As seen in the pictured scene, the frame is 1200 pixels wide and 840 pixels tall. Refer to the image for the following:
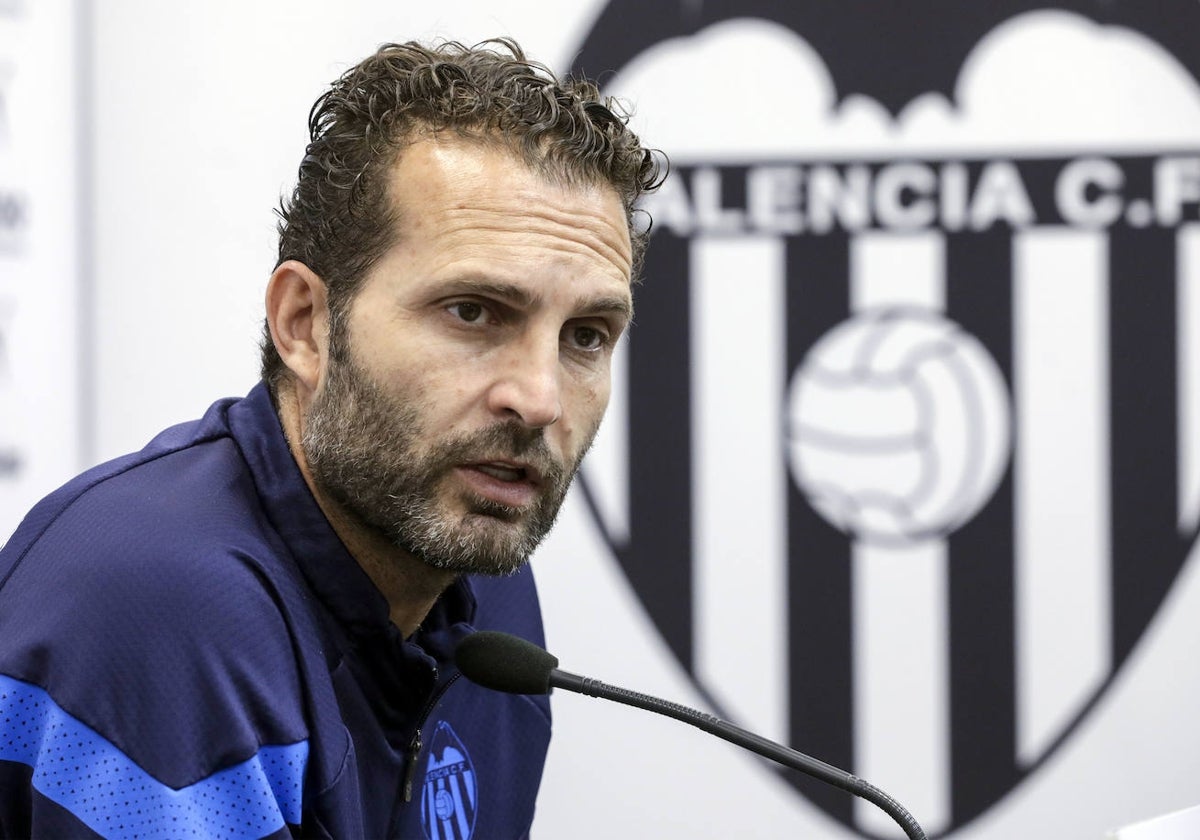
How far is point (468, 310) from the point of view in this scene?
3.39 feet


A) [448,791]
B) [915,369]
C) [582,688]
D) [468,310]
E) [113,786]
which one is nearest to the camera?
[113,786]

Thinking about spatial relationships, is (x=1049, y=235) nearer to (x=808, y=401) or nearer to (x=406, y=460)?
(x=808, y=401)

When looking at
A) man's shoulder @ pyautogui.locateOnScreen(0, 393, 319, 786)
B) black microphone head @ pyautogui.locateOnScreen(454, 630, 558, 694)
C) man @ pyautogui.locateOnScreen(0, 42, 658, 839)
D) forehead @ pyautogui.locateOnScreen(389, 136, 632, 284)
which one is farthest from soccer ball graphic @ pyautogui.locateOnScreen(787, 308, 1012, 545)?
man's shoulder @ pyautogui.locateOnScreen(0, 393, 319, 786)

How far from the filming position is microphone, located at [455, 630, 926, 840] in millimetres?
868

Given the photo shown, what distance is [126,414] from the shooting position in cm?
176

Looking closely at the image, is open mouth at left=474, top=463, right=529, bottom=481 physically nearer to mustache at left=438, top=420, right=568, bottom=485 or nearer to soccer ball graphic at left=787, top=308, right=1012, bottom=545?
mustache at left=438, top=420, right=568, bottom=485

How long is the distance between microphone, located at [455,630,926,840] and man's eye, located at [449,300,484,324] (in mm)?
235

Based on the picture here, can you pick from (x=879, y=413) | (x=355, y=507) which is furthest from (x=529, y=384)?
(x=879, y=413)

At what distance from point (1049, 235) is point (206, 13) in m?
1.08

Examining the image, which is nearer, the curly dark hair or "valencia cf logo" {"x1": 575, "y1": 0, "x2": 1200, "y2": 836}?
the curly dark hair

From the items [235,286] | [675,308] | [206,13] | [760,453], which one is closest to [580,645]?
[760,453]

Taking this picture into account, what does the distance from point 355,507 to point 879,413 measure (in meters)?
0.78

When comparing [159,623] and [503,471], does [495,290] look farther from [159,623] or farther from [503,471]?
[159,623]

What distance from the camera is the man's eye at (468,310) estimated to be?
103 cm
